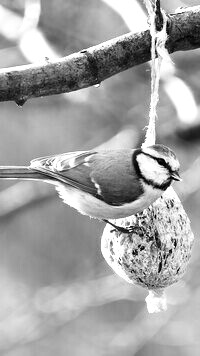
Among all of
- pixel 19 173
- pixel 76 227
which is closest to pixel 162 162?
pixel 19 173

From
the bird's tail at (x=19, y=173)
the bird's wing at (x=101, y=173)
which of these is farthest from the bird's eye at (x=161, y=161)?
the bird's tail at (x=19, y=173)

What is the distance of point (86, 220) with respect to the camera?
6230mm

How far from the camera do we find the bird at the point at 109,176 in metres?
2.28

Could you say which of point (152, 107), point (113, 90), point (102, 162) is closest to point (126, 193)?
point (102, 162)

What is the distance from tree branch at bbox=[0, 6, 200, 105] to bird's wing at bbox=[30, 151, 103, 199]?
327 millimetres

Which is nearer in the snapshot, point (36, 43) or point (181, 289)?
point (36, 43)

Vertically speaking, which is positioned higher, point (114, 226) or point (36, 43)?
point (36, 43)

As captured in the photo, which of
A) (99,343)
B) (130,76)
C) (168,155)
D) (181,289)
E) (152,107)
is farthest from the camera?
(99,343)

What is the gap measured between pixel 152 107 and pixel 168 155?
24 centimetres

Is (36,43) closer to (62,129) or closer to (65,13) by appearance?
(65,13)

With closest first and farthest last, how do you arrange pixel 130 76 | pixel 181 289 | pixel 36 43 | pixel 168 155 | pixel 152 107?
1. pixel 168 155
2. pixel 152 107
3. pixel 36 43
4. pixel 181 289
5. pixel 130 76

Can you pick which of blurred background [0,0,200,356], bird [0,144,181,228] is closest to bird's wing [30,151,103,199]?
bird [0,144,181,228]

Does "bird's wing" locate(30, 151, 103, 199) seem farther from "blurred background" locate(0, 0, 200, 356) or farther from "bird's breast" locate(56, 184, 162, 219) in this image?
"blurred background" locate(0, 0, 200, 356)

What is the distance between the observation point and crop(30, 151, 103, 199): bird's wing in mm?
2297
